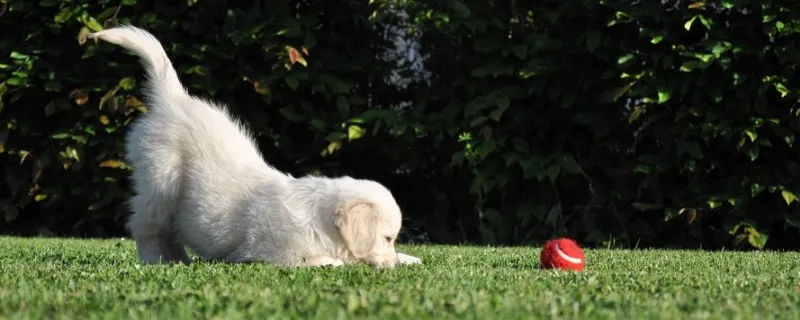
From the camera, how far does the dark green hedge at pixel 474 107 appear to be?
7305mm

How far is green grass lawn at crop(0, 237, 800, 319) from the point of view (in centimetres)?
295

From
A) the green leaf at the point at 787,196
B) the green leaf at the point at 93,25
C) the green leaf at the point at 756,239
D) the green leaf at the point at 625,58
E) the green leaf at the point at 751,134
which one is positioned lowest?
the green leaf at the point at 756,239

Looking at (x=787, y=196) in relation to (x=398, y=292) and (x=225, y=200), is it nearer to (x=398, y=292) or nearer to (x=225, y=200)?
(x=225, y=200)

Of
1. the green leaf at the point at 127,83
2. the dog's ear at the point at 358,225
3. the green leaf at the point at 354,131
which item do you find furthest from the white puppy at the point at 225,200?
the green leaf at the point at 127,83

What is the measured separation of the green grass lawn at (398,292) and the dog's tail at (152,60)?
36.5 inches

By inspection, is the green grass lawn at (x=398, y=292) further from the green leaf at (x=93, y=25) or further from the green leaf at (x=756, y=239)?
the green leaf at (x=93, y=25)

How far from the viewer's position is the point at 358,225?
4594 mm

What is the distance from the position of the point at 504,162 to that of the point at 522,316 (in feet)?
16.3

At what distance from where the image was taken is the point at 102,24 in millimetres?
8195

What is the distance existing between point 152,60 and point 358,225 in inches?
61.9

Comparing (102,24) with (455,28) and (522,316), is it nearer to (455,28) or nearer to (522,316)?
(455,28)

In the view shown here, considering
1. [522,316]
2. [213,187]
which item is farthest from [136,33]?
[522,316]

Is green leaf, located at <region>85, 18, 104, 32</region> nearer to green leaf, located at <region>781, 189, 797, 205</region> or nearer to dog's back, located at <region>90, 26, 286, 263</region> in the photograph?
dog's back, located at <region>90, 26, 286, 263</region>

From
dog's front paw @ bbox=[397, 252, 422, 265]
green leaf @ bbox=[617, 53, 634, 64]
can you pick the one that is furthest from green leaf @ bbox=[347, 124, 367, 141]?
dog's front paw @ bbox=[397, 252, 422, 265]
